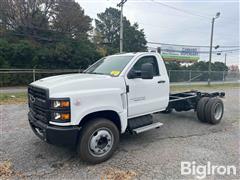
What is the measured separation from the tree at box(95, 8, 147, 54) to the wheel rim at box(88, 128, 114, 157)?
28917mm

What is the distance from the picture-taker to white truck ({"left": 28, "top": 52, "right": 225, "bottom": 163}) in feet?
10.7

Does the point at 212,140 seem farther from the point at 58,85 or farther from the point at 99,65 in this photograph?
the point at 58,85

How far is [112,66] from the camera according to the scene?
4520 mm

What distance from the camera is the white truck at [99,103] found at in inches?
129

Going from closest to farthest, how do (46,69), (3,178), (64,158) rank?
(3,178)
(64,158)
(46,69)

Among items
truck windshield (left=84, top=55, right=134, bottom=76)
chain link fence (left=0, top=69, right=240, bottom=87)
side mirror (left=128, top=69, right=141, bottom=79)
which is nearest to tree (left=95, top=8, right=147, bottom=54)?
chain link fence (left=0, top=69, right=240, bottom=87)

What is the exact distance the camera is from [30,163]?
3.67 m

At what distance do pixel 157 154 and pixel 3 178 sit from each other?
9.29ft

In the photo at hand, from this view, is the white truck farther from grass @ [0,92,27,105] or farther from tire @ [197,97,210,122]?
grass @ [0,92,27,105]

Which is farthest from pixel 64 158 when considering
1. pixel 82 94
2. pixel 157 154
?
pixel 157 154

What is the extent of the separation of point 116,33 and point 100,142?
5101 cm

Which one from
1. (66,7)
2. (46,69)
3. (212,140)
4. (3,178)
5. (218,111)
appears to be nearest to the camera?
(3,178)

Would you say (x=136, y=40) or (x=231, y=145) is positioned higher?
(x=136, y=40)

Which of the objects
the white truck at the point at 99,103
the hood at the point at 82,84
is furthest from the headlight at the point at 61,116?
the hood at the point at 82,84
